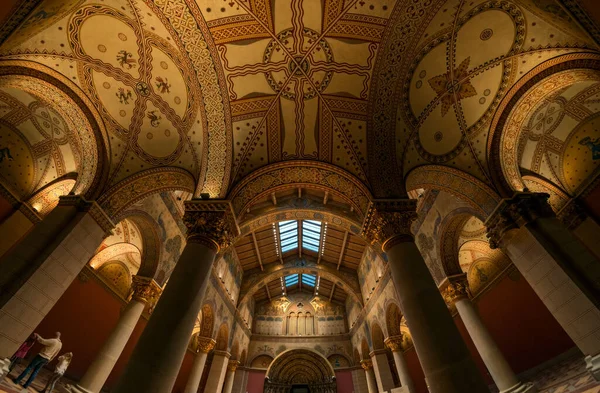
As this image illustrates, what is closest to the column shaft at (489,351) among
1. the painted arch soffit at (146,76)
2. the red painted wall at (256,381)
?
the painted arch soffit at (146,76)

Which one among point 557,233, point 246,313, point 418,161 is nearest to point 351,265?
point 246,313

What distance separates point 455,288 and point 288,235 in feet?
29.6

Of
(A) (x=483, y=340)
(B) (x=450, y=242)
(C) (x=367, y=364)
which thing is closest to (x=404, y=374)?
(C) (x=367, y=364)

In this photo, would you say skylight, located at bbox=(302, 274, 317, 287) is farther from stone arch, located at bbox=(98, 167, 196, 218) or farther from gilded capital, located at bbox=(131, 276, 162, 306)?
stone arch, located at bbox=(98, 167, 196, 218)

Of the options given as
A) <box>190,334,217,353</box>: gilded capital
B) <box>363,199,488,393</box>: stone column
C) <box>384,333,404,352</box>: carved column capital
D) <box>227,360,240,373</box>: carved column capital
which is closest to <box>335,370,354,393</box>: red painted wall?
<box>227,360,240,373</box>: carved column capital

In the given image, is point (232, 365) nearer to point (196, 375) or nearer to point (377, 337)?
point (196, 375)

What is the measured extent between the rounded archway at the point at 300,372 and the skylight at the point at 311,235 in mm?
6723

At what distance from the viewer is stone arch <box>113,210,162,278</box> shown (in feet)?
28.9

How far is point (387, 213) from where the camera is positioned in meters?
5.87

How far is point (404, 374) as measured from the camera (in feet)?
36.4

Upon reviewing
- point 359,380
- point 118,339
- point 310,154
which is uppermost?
point 310,154

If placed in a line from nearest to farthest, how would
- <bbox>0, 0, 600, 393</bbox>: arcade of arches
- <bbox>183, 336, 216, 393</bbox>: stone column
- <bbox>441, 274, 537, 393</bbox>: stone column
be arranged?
<bbox>0, 0, 600, 393</bbox>: arcade of arches < <bbox>441, 274, 537, 393</bbox>: stone column < <bbox>183, 336, 216, 393</bbox>: stone column

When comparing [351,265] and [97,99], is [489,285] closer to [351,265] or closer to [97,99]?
[351,265]

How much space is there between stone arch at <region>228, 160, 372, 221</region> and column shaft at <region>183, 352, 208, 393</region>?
8.32 m
